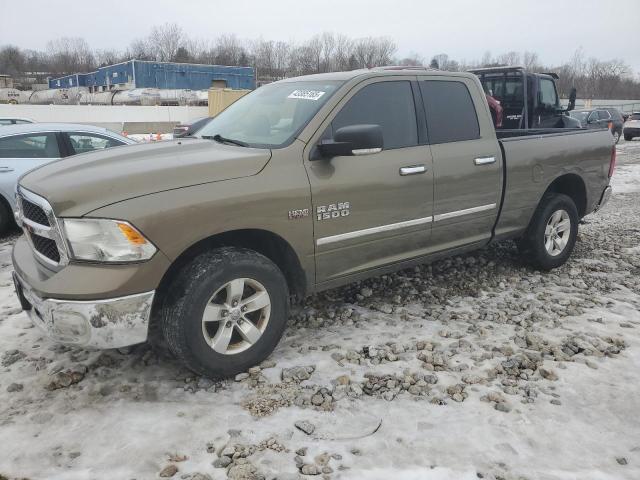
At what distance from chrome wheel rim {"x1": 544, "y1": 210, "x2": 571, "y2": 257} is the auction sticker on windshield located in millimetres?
2793

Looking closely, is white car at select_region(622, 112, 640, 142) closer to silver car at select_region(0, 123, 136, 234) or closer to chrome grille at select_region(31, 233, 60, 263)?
silver car at select_region(0, 123, 136, 234)

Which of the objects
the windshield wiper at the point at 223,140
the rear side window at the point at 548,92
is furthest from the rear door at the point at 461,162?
the rear side window at the point at 548,92

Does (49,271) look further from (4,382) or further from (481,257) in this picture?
(481,257)

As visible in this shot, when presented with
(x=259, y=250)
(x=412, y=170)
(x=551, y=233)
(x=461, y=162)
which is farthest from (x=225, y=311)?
(x=551, y=233)

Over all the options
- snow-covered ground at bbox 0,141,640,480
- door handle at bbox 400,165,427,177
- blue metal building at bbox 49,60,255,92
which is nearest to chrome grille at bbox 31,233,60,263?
snow-covered ground at bbox 0,141,640,480

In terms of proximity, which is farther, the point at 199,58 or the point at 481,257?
the point at 199,58

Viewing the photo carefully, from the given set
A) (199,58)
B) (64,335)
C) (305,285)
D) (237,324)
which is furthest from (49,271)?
(199,58)

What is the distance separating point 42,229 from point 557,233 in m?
4.66

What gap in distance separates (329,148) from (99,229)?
148 centimetres

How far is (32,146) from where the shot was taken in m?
7.01

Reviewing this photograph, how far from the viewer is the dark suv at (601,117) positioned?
68.4 feet

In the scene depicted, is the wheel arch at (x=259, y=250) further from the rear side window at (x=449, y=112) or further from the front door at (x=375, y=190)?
the rear side window at (x=449, y=112)

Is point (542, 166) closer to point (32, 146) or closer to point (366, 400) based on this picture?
point (366, 400)

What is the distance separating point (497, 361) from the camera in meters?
3.52
